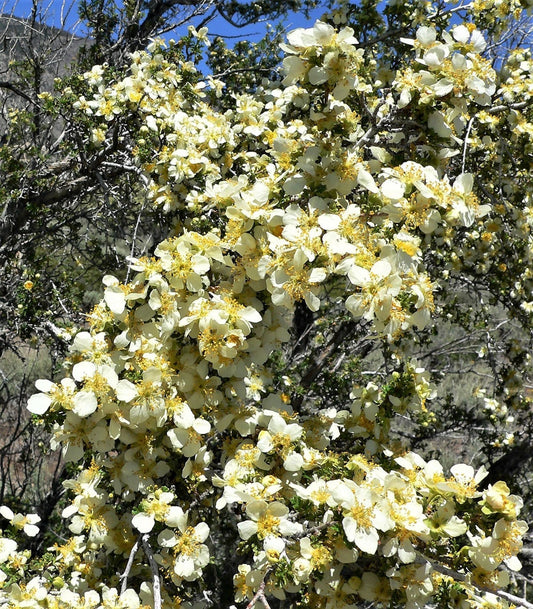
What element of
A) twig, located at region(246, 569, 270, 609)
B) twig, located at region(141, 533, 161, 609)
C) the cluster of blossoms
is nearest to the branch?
the cluster of blossoms

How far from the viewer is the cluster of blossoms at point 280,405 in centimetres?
131

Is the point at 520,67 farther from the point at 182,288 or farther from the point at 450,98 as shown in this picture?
the point at 182,288

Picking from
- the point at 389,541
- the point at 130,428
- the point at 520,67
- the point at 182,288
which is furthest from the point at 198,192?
the point at 520,67

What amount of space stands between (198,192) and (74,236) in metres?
1.84

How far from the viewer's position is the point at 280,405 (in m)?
1.80

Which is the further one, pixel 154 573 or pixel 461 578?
pixel 154 573

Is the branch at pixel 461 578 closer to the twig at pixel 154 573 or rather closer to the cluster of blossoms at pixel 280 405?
the cluster of blossoms at pixel 280 405

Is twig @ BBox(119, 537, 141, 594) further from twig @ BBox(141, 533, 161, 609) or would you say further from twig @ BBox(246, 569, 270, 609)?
twig @ BBox(246, 569, 270, 609)

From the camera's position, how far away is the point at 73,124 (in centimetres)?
257

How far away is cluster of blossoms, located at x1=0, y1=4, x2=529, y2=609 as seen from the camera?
1.31 meters

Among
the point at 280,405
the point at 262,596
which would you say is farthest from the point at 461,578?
the point at 280,405

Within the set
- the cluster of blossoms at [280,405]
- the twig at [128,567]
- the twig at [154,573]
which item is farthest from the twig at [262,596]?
the twig at [128,567]

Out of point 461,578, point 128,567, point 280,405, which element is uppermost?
point 280,405

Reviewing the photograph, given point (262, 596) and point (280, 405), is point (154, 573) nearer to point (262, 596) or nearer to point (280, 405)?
point (262, 596)
